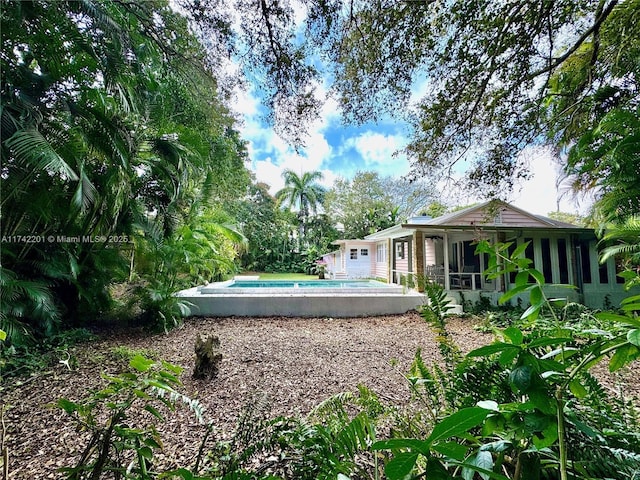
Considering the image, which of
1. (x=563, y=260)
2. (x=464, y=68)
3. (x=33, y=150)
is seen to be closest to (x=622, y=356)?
(x=464, y=68)

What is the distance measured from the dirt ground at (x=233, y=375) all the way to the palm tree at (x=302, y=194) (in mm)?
17054

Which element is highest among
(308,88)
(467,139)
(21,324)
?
(308,88)

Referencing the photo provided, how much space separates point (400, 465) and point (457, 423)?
139 millimetres

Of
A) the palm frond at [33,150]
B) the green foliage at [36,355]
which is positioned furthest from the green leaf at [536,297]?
the palm frond at [33,150]

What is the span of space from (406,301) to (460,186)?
150 inches

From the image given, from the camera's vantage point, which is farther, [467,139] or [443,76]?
[467,139]

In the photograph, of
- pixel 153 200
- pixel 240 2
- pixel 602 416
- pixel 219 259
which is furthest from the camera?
pixel 219 259

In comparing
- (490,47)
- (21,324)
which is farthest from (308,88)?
(21,324)

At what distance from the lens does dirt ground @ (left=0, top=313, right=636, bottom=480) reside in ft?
7.79

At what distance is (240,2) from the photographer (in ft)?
11.7

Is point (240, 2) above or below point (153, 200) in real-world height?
Result: above

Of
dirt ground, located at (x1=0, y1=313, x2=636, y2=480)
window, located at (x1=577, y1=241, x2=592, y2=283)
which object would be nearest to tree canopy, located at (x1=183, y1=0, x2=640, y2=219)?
dirt ground, located at (x1=0, y1=313, x2=636, y2=480)

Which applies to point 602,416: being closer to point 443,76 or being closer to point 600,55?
point 443,76

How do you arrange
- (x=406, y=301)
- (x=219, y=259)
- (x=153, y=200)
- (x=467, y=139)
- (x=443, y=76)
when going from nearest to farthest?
1. (x=443, y=76)
2. (x=467, y=139)
3. (x=153, y=200)
4. (x=406, y=301)
5. (x=219, y=259)
